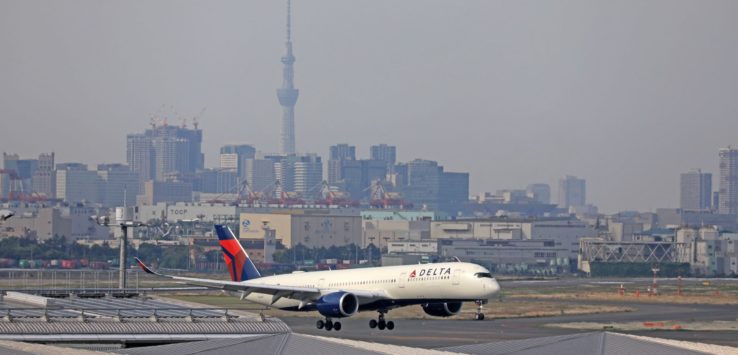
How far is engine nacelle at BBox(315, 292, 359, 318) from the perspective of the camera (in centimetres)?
9781

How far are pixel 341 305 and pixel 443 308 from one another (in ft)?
21.5

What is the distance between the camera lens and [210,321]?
230 ft

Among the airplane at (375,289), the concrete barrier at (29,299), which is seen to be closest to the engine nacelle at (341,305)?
the airplane at (375,289)

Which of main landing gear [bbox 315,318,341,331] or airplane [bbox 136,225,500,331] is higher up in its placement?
airplane [bbox 136,225,500,331]

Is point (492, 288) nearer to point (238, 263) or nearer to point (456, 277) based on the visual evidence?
point (456, 277)

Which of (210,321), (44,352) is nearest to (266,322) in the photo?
(210,321)

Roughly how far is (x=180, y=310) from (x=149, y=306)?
4.98 meters

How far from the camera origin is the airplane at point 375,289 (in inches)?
3698

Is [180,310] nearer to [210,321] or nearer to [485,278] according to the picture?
[210,321]

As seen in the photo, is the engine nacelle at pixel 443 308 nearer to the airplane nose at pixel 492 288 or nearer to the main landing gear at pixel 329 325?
the airplane nose at pixel 492 288

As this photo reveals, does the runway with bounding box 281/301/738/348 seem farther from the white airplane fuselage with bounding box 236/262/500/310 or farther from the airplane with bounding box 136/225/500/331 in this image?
the white airplane fuselage with bounding box 236/262/500/310

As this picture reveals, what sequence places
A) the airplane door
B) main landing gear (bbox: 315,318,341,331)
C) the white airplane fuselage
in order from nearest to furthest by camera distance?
the white airplane fuselage
the airplane door
main landing gear (bbox: 315,318,341,331)

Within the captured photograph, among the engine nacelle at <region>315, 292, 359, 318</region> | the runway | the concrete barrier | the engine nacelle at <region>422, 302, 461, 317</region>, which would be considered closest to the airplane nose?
the runway

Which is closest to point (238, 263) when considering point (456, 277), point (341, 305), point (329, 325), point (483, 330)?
point (329, 325)
